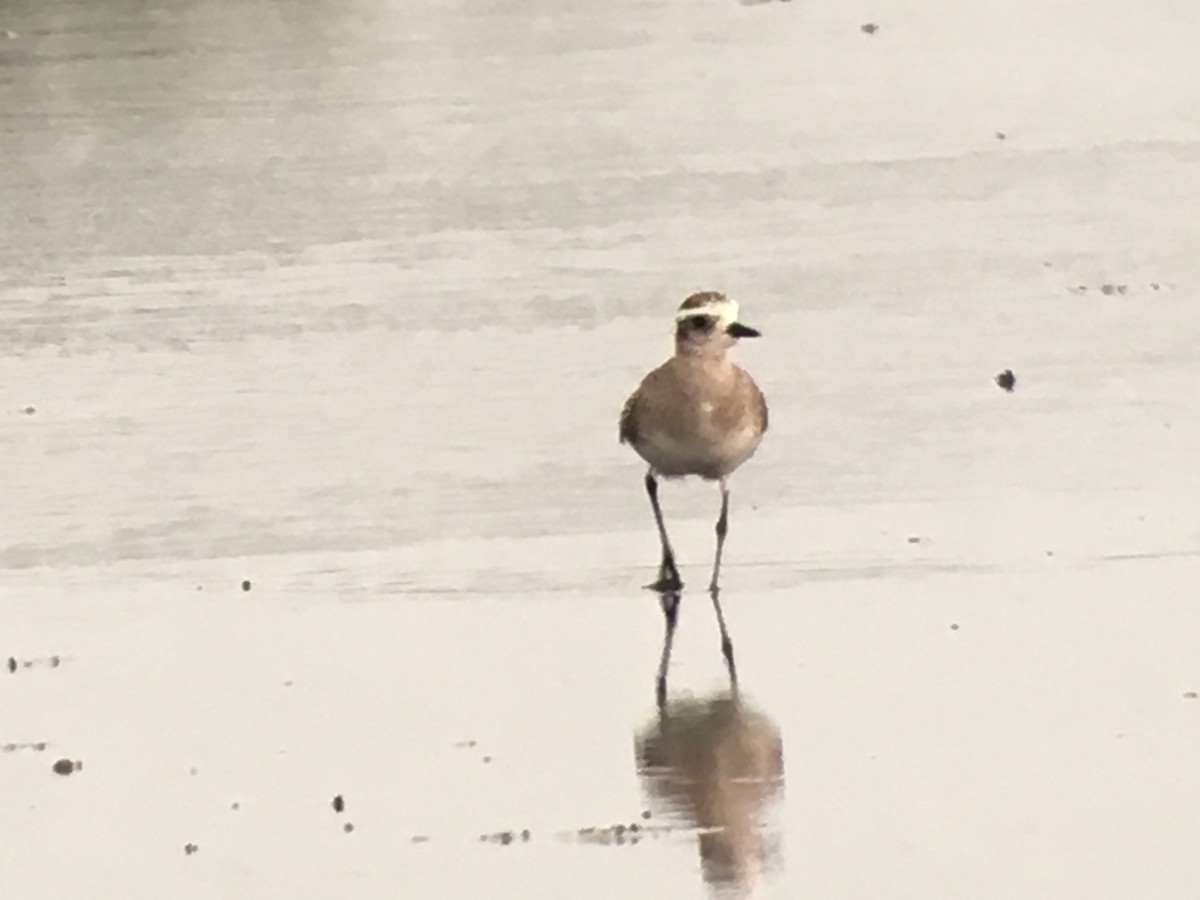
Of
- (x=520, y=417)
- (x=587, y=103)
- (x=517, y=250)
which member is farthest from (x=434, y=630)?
(x=587, y=103)

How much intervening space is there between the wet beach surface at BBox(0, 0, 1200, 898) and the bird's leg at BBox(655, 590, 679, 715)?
0.04 metres

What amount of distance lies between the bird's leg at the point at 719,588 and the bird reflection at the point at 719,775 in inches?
7.5

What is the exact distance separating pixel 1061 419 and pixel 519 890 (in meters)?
4.37

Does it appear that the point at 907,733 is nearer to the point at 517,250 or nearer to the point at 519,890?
the point at 519,890

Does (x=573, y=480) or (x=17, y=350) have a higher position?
(x=17, y=350)

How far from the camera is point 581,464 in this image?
10.3 m

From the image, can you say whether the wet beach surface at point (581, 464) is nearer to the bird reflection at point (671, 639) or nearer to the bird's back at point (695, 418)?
the bird reflection at point (671, 639)

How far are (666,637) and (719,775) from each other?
120 centimetres

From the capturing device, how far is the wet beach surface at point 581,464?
7238 mm

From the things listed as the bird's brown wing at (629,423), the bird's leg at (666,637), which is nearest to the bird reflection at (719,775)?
the bird's leg at (666,637)

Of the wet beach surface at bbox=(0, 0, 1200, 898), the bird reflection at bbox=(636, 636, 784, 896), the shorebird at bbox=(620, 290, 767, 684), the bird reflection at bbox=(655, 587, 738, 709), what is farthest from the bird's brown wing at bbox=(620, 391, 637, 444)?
the bird reflection at bbox=(636, 636, 784, 896)

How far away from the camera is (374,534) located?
9633 mm

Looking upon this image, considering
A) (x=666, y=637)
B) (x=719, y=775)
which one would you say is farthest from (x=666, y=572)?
(x=719, y=775)

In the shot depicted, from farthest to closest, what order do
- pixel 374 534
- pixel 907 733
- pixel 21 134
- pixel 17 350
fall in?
pixel 21 134
pixel 17 350
pixel 374 534
pixel 907 733
